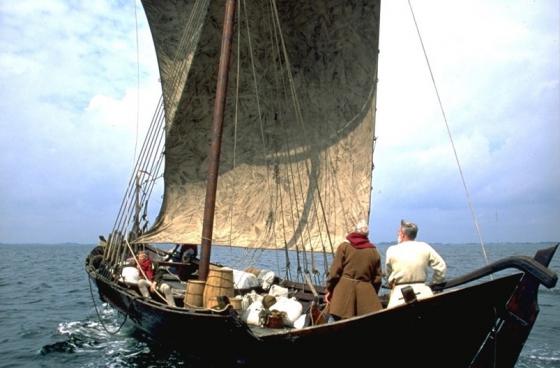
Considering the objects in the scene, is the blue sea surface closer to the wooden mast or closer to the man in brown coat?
the wooden mast

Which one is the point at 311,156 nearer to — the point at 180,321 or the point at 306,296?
the point at 306,296

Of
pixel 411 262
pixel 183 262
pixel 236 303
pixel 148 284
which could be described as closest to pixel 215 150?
pixel 148 284

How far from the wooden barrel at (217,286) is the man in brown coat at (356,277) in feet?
8.04

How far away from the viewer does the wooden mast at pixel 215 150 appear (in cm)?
995

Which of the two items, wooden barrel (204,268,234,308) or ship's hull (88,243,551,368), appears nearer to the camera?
ship's hull (88,243,551,368)

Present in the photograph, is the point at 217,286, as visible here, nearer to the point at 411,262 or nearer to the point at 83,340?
the point at 411,262

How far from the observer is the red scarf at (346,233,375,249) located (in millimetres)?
6344

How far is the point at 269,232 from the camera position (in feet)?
38.4

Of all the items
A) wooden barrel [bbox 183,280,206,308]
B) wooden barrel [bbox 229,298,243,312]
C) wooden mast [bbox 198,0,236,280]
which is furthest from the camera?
wooden mast [bbox 198,0,236,280]

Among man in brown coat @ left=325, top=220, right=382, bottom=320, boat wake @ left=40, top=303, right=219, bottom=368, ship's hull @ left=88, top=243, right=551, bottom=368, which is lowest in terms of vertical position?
boat wake @ left=40, top=303, right=219, bottom=368

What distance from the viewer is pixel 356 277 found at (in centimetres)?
630

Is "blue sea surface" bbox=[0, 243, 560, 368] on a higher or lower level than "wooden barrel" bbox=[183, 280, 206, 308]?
lower

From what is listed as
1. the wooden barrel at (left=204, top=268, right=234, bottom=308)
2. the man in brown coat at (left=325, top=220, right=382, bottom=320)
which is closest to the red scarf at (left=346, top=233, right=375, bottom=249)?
the man in brown coat at (left=325, top=220, right=382, bottom=320)

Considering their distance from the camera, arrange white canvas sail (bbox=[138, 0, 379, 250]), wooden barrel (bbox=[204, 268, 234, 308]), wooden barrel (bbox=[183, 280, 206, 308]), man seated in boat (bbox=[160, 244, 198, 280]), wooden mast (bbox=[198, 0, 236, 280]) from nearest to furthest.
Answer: wooden barrel (bbox=[204, 268, 234, 308])
wooden barrel (bbox=[183, 280, 206, 308])
wooden mast (bbox=[198, 0, 236, 280])
white canvas sail (bbox=[138, 0, 379, 250])
man seated in boat (bbox=[160, 244, 198, 280])
